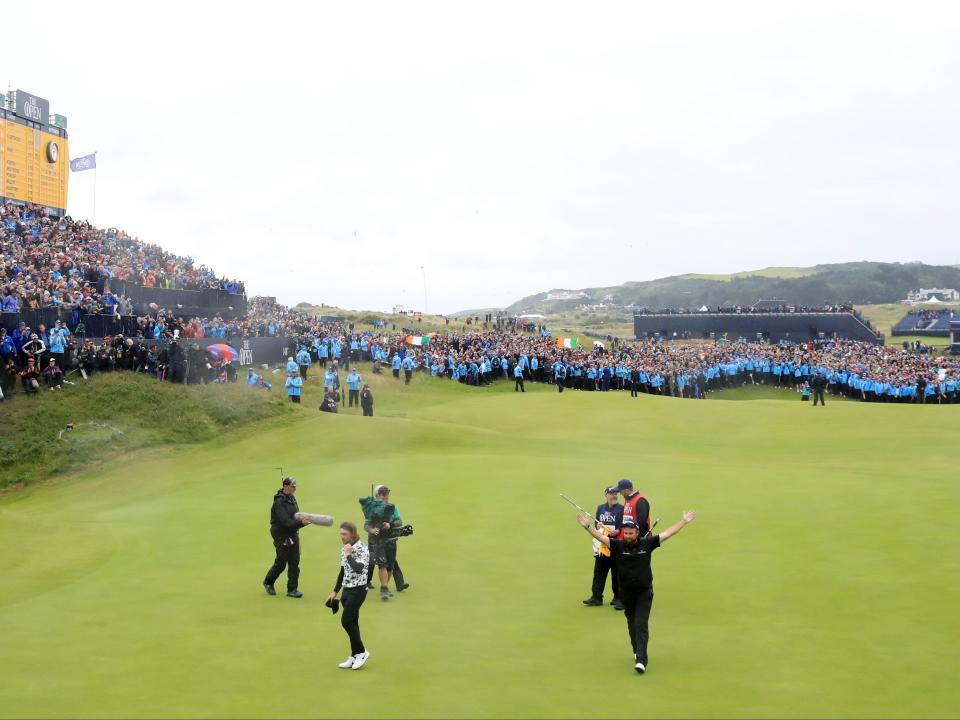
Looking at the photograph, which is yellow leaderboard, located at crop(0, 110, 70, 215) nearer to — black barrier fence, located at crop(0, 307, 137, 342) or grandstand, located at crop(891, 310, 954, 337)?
black barrier fence, located at crop(0, 307, 137, 342)

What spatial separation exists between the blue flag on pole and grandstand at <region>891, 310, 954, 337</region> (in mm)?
100806

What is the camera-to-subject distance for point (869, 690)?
1149 centimetres

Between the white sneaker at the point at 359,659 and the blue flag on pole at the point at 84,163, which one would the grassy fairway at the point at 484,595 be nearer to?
the white sneaker at the point at 359,659

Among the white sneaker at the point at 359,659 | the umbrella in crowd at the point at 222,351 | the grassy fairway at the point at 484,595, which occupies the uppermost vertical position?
the umbrella in crowd at the point at 222,351

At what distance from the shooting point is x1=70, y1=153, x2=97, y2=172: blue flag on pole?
64.0 meters

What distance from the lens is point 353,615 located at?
12594 mm

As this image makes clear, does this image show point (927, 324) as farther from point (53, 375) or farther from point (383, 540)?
point (383, 540)

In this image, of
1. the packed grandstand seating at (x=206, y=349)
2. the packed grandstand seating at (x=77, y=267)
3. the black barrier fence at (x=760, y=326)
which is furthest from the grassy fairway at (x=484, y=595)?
the black barrier fence at (x=760, y=326)

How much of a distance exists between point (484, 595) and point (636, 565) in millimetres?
4430

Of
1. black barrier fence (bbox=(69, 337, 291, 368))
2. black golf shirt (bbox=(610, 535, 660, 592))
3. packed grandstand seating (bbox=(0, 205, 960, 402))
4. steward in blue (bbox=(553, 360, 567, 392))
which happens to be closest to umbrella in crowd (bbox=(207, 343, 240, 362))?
packed grandstand seating (bbox=(0, 205, 960, 402))

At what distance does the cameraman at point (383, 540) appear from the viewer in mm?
16078

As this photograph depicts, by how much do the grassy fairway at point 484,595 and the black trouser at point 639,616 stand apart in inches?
12.7

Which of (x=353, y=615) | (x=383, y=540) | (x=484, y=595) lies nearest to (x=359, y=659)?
(x=353, y=615)

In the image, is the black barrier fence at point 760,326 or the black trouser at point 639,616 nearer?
the black trouser at point 639,616
